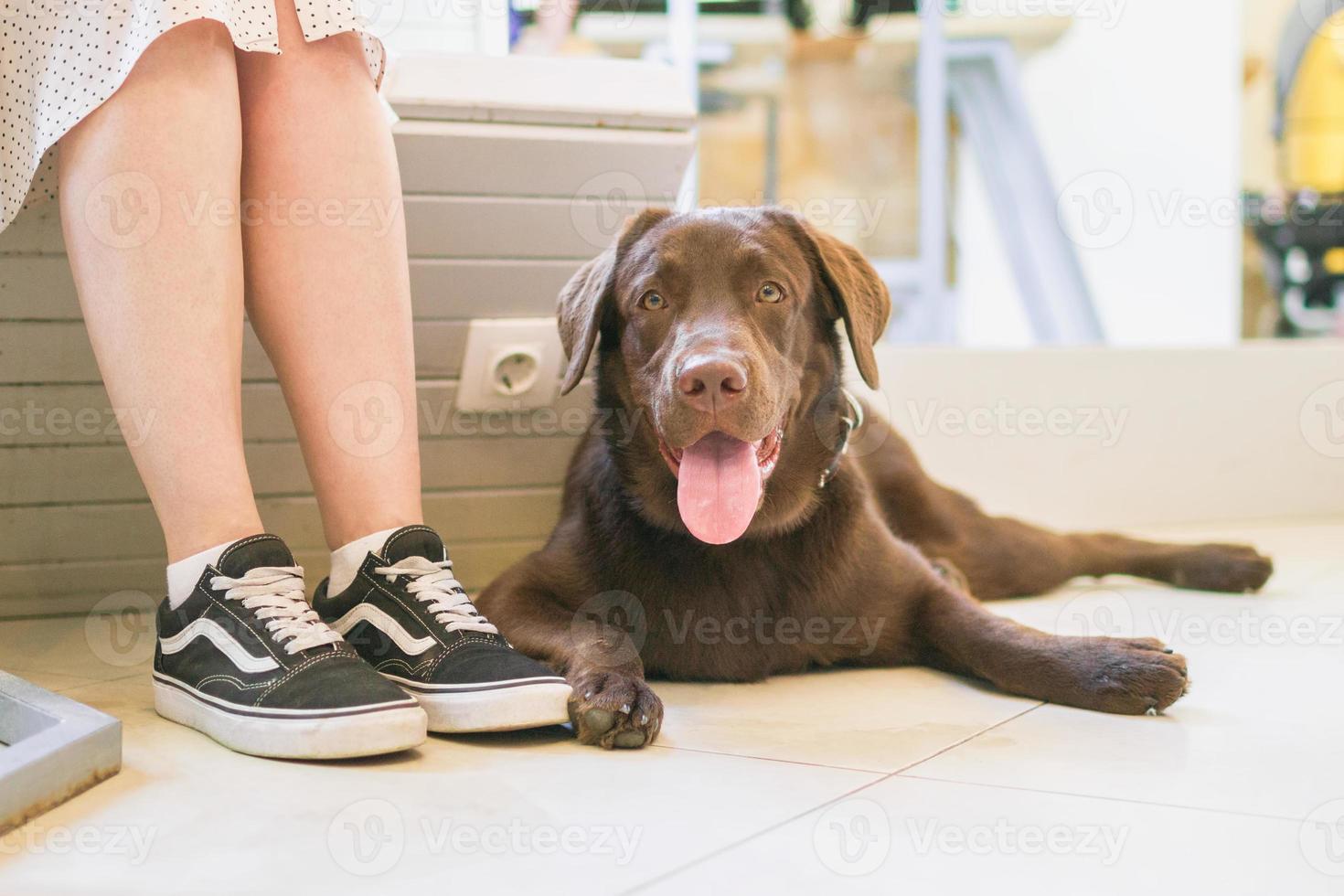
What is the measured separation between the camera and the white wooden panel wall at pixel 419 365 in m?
1.96

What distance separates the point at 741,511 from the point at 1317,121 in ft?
13.0

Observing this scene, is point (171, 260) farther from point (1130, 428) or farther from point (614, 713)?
point (1130, 428)

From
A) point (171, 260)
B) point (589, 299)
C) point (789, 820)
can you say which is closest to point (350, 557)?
point (171, 260)

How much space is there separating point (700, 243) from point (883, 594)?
0.58 m

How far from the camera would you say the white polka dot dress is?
4.27 feet

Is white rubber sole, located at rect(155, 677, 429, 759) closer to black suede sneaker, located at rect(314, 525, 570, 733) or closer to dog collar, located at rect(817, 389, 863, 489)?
Result: black suede sneaker, located at rect(314, 525, 570, 733)

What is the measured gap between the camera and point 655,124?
6.97 feet

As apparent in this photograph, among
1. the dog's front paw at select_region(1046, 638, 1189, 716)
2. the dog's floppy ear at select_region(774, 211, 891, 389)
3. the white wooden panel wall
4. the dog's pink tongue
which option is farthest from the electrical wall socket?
the dog's front paw at select_region(1046, 638, 1189, 716)

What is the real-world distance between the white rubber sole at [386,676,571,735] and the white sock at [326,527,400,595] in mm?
194

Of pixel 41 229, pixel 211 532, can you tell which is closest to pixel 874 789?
pixel 211 532

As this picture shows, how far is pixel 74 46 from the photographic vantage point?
4.41 ft

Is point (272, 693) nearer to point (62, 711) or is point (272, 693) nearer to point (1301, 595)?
point (62, 711)

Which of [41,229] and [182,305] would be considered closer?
[182,305]

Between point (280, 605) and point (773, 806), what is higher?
point (280, 605)
